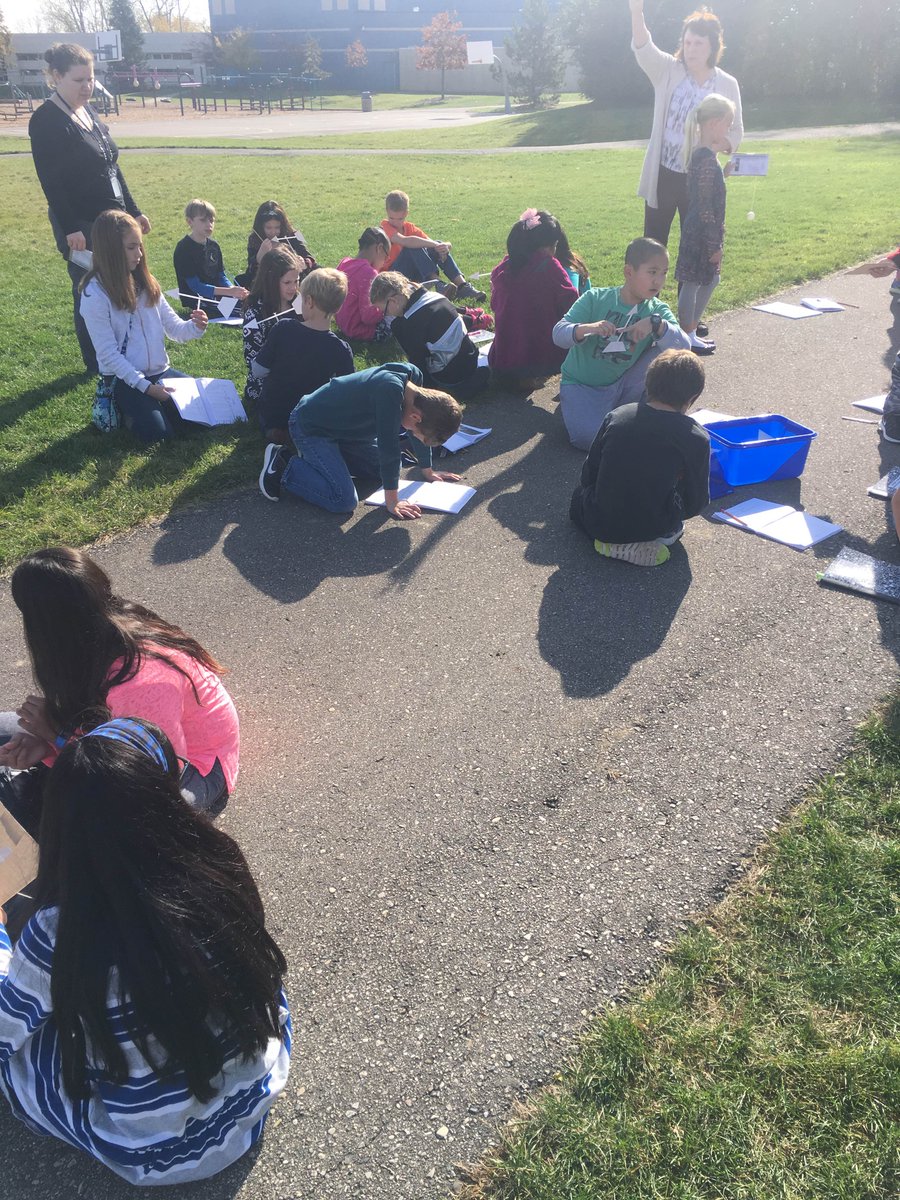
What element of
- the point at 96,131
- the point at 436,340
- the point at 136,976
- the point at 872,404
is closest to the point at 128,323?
the point at 96,131

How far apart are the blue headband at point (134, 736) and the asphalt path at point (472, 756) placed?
3.78ft

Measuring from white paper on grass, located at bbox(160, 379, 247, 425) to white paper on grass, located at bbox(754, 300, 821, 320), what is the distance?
19.1 ft

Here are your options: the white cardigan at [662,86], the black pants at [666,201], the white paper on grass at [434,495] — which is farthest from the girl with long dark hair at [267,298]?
the black pants at [666,201]

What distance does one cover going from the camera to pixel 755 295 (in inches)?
384

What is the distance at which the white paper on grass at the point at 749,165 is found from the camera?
8.34 metres

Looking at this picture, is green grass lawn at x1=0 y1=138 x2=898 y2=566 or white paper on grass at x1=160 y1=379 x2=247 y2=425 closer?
green grass lawn at x1=0 y1=138 x2=898 y2=566

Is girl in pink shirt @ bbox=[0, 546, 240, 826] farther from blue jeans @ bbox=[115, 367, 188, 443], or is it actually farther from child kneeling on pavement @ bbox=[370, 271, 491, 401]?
child kneeling on pavement @ bbox=[370, 271, 491, 401]

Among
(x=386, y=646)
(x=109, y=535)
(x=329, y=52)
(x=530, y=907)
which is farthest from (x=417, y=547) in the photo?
(x=329, y=52)

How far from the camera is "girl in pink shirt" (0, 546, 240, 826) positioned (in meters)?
2.64

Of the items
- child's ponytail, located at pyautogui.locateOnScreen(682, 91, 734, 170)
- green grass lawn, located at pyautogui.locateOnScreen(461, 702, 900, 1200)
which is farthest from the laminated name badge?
child's ponytail, located at pyautogui.locateOnScreen(682, 91, 734, 170)

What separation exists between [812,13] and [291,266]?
39.6 metres

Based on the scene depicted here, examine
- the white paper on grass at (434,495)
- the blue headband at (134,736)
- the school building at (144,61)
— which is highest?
the school building at (144,61)

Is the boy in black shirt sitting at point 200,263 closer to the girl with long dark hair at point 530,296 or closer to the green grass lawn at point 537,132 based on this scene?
the girl with long dark hair at point 530,296

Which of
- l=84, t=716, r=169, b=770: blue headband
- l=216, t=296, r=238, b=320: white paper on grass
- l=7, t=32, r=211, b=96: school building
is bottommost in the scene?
l=84, t=716, r=169, b=770: blue headband
